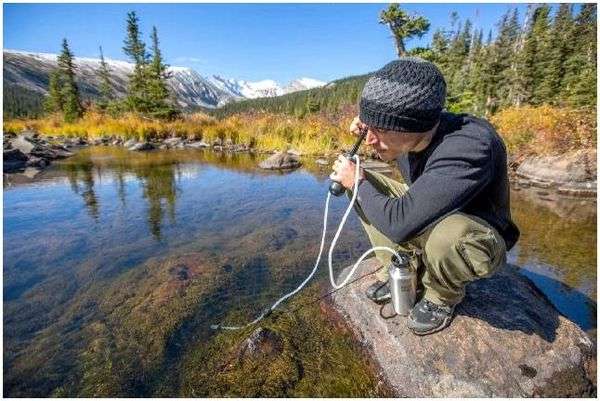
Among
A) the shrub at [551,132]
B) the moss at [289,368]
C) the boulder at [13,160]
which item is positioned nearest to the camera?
the moss at [289,368]

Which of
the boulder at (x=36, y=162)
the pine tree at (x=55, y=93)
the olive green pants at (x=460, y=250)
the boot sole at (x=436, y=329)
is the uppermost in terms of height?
the pine tree at (x=55, y=93)

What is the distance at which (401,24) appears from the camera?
19969 millimetres

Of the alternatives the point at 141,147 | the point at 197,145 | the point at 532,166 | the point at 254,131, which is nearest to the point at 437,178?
the point at 532,166

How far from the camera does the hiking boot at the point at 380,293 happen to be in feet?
8.77

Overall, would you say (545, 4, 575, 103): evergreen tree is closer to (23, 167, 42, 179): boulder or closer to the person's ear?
the person's ear

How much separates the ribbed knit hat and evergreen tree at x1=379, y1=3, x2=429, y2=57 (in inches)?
766

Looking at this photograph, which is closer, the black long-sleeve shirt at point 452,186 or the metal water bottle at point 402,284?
the black long-sleeve shirt at point 452,186

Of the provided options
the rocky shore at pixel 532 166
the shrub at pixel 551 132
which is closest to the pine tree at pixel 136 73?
the rocky shore at pixel 532 166

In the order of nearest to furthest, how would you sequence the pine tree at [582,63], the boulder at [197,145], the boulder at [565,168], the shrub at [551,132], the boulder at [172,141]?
the boulder at [565,168], the shrub at [551,132], the boulder at [197,145], the boulder at [172,141], the pine tree at [582,63]

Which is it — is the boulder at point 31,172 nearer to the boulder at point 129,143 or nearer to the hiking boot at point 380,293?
the boulder at point 129,143

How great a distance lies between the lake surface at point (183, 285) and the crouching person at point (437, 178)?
99 cm

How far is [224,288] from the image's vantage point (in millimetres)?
3229

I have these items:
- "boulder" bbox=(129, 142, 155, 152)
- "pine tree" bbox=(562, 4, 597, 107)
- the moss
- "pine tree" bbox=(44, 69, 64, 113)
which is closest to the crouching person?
the moss

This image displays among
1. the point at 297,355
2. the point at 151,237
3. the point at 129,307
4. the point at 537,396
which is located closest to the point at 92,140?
the point at 151,237
